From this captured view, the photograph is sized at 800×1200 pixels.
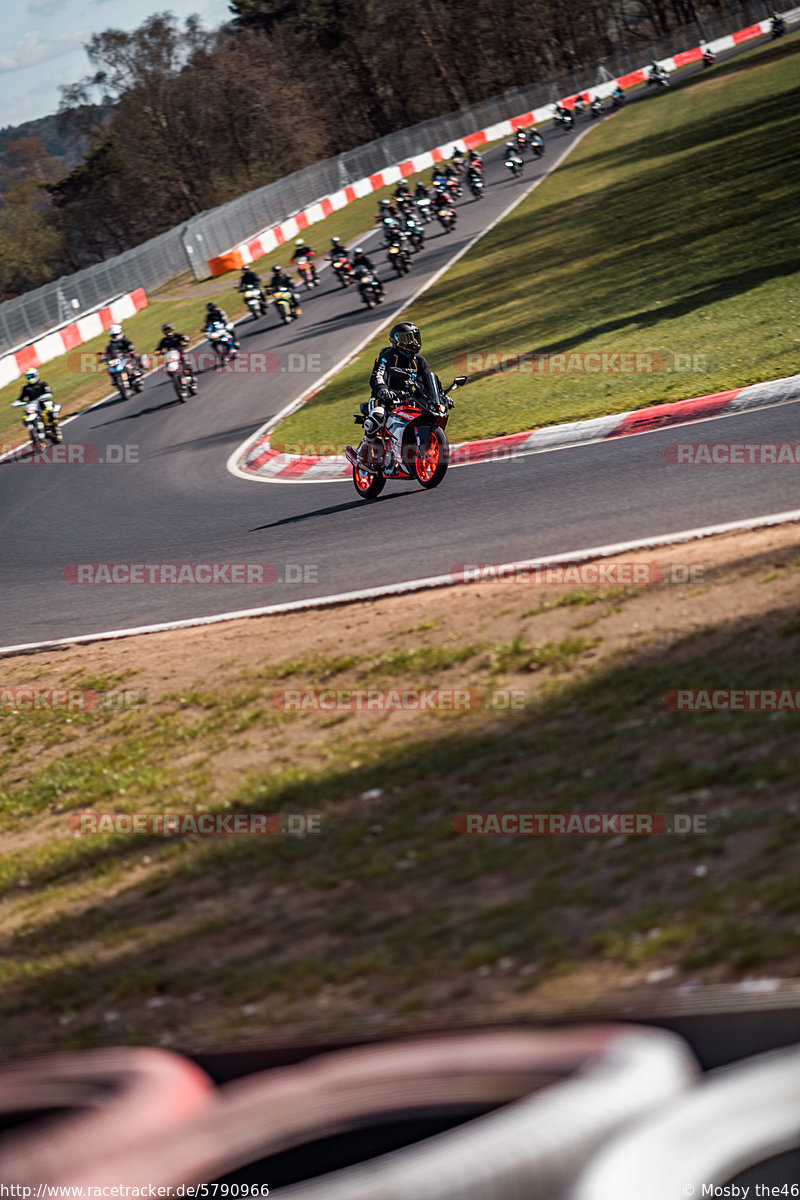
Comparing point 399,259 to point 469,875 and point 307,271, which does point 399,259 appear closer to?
point 307,271

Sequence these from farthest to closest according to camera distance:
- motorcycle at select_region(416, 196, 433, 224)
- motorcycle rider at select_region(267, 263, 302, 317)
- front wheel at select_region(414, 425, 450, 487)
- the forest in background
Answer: the forest in background
motorcycle at select_region(416, 196, 433, 224)
motorcycle rider at select_region(267, 263, 302, 317)
front wheel at select_region(414, 425, 450, 487)

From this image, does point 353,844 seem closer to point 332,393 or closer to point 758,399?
point 758,399

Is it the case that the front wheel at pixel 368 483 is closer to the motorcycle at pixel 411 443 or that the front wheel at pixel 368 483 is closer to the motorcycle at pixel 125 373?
the motorcycle at pixel 411 443

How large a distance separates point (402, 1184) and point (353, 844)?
10.6 ft

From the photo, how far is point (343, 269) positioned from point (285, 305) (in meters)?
3.16

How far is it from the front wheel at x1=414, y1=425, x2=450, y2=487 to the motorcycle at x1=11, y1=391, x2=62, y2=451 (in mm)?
14301

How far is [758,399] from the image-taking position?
13.2 metres

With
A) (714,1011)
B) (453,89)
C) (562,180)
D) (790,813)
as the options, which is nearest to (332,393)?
(790,813)

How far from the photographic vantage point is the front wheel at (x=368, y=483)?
1452cm

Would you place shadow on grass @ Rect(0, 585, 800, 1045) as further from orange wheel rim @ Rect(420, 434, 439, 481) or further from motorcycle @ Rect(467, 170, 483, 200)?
motorcycle @ Rect(467, 170, 483, 200)

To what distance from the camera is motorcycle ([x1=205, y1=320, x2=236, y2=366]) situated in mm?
29547

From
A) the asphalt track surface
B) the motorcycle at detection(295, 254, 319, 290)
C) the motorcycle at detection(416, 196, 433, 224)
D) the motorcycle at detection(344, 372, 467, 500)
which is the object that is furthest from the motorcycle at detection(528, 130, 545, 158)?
the motorcycle at detection(344, 372, 467, 500)

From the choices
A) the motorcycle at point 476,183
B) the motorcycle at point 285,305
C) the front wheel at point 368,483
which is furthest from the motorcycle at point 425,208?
the front wheel at point 368,483

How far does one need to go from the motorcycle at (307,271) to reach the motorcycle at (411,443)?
25799mm
